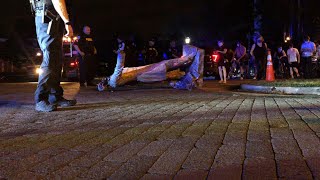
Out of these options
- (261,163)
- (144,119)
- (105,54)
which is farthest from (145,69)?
(105,54)

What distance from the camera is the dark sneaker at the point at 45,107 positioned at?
6.42m

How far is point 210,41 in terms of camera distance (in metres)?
31.0

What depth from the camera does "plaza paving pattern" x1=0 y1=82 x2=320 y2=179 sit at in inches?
117

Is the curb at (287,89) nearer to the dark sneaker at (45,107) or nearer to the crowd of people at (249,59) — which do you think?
the crowd of people at (249,59)

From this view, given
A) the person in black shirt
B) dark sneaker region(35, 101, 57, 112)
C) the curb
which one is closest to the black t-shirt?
the person in black shirt

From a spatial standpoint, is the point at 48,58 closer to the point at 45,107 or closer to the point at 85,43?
the point at 45,107

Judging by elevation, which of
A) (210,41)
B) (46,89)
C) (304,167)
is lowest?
(304,167)

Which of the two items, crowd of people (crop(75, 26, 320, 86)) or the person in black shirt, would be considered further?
crowd of people (crop(75, 26, 320, 86))

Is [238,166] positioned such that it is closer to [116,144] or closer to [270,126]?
[116,144]

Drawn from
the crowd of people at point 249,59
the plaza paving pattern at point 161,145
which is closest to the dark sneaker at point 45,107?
the plaza paving pattern at point 161,145

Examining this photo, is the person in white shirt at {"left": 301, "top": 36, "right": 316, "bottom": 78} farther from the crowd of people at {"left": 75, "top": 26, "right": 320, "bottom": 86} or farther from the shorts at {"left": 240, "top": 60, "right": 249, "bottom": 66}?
the shorts at {"left": 240, "top": 60, "right": 249, "bottom": 66}

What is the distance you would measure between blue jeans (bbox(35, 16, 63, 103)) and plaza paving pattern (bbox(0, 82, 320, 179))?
48cm

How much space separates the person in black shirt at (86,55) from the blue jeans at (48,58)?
621cm

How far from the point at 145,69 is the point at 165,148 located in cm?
831
